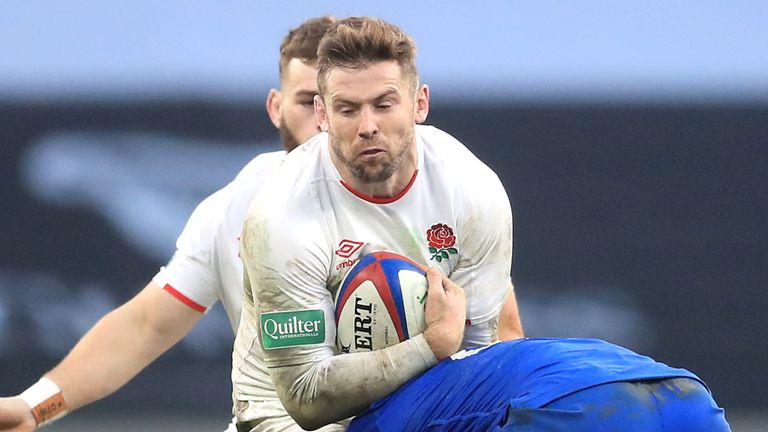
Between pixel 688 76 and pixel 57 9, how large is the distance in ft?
13.6

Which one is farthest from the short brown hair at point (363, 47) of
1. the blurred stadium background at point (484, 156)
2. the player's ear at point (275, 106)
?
the blurred stadium background at point (484, 156)

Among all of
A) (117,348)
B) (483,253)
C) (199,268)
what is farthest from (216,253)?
(483,253)

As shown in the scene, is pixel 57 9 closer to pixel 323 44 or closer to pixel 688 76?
pixel 688 76

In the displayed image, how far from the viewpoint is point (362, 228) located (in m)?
→ 4.23

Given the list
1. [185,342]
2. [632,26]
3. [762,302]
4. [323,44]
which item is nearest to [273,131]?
[185,342]

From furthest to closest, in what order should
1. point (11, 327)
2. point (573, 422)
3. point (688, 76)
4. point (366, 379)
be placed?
point (688, 76)
point (11, 327)
point (366, 379)
point (573, 422)

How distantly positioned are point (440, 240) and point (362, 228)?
245mm

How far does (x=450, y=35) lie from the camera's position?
938 cm

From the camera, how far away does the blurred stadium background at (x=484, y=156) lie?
862 centimetres

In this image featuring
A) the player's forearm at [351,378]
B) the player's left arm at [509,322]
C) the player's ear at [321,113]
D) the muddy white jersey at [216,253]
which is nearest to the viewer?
the player's forearm at [351,378]

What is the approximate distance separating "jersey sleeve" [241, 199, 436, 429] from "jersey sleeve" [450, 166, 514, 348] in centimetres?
35

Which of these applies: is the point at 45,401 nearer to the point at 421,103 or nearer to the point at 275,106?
the point at 275,106

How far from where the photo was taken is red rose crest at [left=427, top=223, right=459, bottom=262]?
4277mm

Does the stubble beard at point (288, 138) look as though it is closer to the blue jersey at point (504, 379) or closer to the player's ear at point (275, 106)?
the player's ear at point (275, 106)
